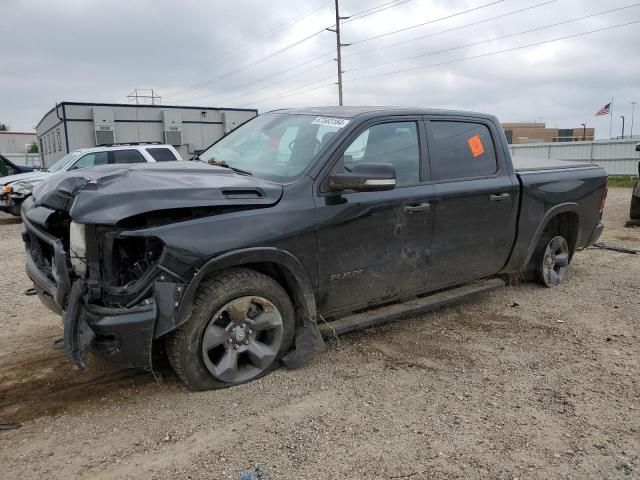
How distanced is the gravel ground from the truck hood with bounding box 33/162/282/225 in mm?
1211

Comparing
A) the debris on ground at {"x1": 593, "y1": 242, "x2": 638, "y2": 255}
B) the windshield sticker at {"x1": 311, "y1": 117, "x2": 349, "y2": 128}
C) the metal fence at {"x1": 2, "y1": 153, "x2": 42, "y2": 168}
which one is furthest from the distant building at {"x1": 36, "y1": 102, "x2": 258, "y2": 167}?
the metal fence at {"x1": 2, "y1": 153, "x2": 42, "y2": 168}

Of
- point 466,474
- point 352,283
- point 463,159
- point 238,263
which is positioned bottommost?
point 466,474

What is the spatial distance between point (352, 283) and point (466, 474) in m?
1.60

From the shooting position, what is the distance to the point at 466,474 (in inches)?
104

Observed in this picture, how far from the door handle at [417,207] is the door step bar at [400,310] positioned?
2.72 ft

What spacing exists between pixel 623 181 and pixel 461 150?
21387mm

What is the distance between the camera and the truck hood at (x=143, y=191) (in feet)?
9.73

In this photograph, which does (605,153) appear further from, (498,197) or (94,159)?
(498,197)

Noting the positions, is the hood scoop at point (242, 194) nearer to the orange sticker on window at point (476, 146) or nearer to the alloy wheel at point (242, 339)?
the alloy wheel at point (242, 339)

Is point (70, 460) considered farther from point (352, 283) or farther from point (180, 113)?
point (180, 113)

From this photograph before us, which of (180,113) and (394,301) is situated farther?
(180,113)

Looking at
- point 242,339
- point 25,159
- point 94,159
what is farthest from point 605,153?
point 25,159

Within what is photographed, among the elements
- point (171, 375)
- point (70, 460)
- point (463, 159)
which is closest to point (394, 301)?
point (463, 159)

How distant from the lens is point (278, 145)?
13.5 feet
